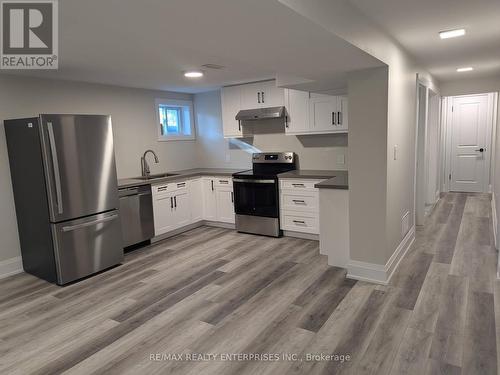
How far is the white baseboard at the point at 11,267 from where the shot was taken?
149 inches

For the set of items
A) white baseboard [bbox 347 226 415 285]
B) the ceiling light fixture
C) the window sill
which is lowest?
white baseboard [bbox 347 226 415 285]

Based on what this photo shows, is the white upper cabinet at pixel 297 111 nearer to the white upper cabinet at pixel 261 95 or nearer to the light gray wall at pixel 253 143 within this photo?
the white upper cabinet at pixel 261 95

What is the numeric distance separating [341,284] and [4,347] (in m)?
2.80

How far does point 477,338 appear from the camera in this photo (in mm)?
2334

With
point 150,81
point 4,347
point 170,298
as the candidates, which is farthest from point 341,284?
point 150,81

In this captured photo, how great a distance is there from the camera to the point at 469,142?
704cm

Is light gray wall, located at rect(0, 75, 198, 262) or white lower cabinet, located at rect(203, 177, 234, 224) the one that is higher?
light gray wall, located at rect(0, 75, 198, 262)

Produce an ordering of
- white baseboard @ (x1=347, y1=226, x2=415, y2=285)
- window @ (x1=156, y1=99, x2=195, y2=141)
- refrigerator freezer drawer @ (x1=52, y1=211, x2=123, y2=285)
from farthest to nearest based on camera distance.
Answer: window @ (x1=156, y1=99, x2=195, y2=141), refrigerator freezer drawer @ (x1=52, y1=211, x2=123, y2=285), white baseboard @ (x1=347, y1=226, x2=415, y2=285)

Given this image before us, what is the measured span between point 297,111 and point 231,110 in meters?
1.18

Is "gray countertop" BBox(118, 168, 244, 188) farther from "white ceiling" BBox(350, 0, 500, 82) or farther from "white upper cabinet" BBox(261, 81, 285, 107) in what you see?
"white ceiling" BBox(350, 0, 500, 82)

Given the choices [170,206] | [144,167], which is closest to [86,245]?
[170,206]

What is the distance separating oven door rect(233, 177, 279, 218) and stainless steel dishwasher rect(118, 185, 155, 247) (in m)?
1.26

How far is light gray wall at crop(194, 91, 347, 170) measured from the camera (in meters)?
4.95

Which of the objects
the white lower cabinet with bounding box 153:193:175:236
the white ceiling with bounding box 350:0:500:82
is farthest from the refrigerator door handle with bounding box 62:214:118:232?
the white ceiling with bounding box 350:0:500:82
